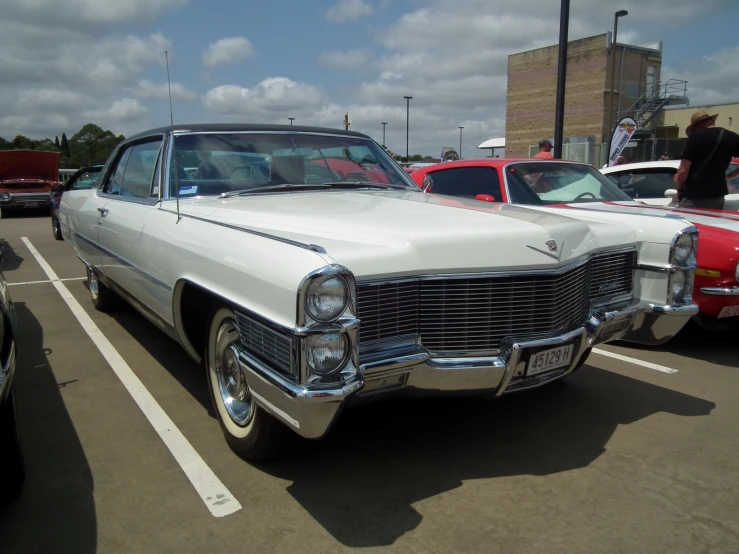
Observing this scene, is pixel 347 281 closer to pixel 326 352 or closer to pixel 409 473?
pixel 326 352

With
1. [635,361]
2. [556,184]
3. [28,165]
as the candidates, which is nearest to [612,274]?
[635,361]

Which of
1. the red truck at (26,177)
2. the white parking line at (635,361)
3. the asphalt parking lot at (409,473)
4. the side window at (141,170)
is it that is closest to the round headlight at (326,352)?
the asphalt parking lot at (409,473)

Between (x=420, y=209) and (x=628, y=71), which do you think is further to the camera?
(x=628, y=71)

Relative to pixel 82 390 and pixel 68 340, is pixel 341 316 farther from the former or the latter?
pixel 68 340

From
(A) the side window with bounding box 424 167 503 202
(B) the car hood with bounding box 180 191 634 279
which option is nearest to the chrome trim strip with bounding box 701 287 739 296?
(B) the car hood with bounding box 180 191 634 279

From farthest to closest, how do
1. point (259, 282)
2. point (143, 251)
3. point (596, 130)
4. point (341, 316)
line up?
point (596, 130)
point (143, 251)
point (259, 282)
point (341, 316)

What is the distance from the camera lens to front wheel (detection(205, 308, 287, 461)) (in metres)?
2.82

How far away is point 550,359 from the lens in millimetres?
2875

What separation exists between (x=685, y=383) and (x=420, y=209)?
7.94 ft

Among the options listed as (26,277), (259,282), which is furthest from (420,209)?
(26,277)

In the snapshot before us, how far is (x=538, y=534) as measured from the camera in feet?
7.91

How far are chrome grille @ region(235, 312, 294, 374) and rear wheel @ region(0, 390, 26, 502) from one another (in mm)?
982

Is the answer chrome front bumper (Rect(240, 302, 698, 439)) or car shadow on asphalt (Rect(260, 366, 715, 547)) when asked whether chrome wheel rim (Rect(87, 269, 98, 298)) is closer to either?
car shadow on asphalt (Rect(260, 366, 715, 547))

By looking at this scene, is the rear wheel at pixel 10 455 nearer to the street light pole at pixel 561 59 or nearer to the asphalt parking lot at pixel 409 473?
the asphalt parking lot at pixel 409 473
